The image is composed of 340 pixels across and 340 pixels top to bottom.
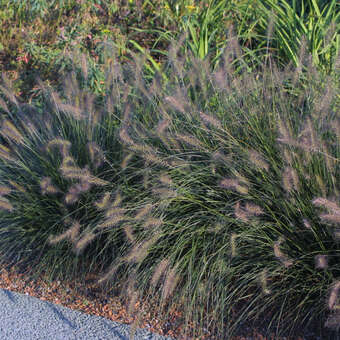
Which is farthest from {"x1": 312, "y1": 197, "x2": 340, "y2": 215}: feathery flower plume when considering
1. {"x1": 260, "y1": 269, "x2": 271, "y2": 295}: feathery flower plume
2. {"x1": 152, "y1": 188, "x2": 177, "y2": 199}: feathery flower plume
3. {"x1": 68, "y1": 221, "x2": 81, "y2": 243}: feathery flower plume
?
{"x1": 68, "y1": 221, "x2": 81, "y2": 243}: feathery flower plume

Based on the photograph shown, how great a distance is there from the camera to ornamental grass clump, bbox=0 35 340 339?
311cm

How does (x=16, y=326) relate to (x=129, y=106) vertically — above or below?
below

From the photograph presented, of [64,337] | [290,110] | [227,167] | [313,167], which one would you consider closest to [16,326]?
[64,337]

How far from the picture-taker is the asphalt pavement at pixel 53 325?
10.4ft

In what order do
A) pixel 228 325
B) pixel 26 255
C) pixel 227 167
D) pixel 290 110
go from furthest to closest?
pixel 26 255 < pixel 290 110 < pixel 227 167 < pixel 228 325

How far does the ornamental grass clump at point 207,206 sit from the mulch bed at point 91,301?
0.08 metres

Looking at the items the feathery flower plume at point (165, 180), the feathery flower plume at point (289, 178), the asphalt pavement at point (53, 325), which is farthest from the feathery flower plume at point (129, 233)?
the feathery flower plume at point (289, 178)

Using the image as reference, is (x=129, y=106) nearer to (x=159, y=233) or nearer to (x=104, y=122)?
(x=104, y=122)

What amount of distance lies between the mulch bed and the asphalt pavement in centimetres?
9

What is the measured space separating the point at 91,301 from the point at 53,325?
0.37 meters

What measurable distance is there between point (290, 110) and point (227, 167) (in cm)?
75

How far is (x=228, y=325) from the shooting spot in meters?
3.18

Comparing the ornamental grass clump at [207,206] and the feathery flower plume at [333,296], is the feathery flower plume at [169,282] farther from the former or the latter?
the feathery flower plume at [333,296]

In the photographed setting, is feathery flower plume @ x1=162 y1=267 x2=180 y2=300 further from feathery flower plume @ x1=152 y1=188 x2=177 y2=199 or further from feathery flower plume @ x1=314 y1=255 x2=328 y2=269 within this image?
feathery flower plume @ x1=314 y1=255 x2=328 y2=269
